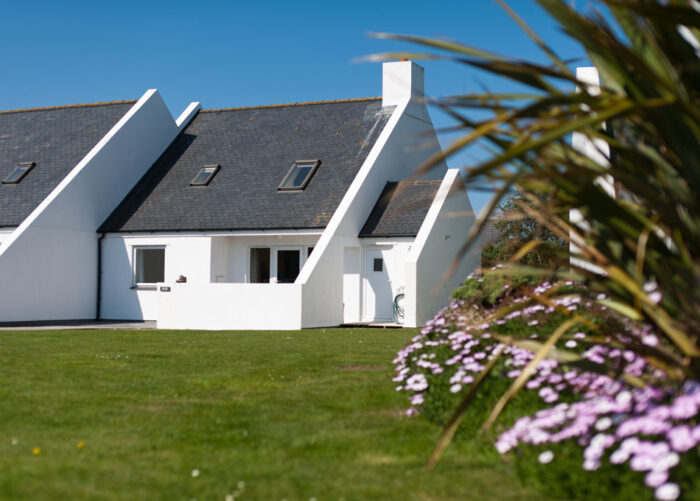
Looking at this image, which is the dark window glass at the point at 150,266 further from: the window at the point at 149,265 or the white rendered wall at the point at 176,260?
the white rendered wall at the point at 176,260

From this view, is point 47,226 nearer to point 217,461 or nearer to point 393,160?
point 393,160

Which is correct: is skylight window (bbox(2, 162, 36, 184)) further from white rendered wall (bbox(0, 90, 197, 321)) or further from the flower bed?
the flower bed

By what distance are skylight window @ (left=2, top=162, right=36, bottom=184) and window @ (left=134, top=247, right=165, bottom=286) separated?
176 inches

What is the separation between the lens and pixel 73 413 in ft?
24.2

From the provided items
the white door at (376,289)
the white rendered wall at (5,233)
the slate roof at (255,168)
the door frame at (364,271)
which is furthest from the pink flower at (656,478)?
the white rendered wall at (5,233)

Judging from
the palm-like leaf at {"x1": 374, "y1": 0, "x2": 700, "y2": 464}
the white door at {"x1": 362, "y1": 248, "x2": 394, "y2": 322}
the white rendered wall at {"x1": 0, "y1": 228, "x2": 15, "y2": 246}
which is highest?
the white rendered wall at {"x1": 0, "y1": 228, "x2": 15, "y2": 246}

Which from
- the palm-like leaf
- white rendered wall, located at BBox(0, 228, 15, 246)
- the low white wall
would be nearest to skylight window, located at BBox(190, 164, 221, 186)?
white rendered wall, located at BBox(0, 228, 15, 246)

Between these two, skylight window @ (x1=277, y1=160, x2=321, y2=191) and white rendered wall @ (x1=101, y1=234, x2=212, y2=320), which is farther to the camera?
skylight window @ (x1=277, y1=160, x2=321, y2=191)

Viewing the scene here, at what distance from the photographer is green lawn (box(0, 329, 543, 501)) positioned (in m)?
4.91

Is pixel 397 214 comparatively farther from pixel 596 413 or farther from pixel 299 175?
pixel 596 413

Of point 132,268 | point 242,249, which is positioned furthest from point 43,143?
point 242,249

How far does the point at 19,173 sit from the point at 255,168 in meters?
7.32

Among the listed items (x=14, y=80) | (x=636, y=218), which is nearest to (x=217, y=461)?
(x=636, y=218)

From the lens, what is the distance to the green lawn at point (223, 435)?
4906 millimetres
